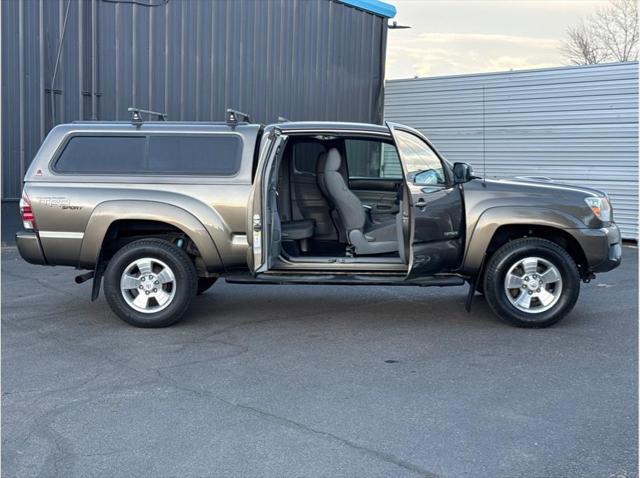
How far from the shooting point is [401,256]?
7.14 m

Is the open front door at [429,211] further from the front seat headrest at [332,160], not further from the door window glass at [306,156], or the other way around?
the door window glass at [306,156]

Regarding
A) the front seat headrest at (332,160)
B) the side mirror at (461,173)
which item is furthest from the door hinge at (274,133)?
the side mirror at (461,173)

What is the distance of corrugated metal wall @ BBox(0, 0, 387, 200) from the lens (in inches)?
488

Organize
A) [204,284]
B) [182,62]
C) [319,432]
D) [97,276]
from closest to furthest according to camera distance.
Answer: [319,432]
[97,276]
[204,284]
[182,62]

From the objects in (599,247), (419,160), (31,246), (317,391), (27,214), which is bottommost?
(317,391)

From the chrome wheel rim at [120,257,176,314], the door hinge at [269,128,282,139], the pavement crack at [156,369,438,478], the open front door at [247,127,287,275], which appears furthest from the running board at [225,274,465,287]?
the pavement crack at [156,369,438,478]

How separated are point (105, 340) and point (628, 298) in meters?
6.12

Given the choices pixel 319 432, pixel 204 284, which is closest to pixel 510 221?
pixel 319 432

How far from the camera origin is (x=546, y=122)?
15.9 m

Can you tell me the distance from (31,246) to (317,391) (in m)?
3.42

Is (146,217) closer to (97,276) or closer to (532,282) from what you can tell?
(97,276)

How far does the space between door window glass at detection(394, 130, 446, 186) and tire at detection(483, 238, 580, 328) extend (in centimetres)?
97

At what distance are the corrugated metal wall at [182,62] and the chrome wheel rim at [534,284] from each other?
8922 millimetres

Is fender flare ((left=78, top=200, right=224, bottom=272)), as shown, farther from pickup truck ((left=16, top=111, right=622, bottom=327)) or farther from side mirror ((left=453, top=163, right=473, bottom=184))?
side mirror ((left=453, top=163, right=473, bottom=184))
